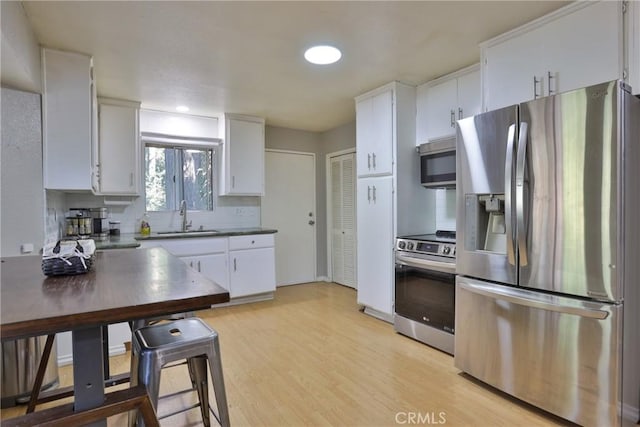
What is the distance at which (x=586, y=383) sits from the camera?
1716 mm

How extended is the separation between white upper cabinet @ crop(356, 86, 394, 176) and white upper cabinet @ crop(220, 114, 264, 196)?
146cm

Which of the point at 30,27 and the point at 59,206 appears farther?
the point at 59,206

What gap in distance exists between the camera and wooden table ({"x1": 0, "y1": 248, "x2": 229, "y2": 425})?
0.83 metres

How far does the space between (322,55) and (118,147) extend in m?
2.41

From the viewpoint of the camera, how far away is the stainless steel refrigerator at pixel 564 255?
1.65 meters

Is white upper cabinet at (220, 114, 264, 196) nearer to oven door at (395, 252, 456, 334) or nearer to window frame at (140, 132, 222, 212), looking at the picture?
window frame at (140, 132, 222, 212)

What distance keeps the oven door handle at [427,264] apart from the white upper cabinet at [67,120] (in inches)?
103

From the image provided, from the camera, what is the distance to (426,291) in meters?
2.85

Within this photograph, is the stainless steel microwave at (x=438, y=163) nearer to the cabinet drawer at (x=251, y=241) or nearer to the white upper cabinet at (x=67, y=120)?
the cabinet drawer at (x=251, y=241)

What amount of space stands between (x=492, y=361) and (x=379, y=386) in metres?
0.72

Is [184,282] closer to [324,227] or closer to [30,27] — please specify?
[30,27]

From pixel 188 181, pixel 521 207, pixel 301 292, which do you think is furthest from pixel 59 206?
pixel 521 207

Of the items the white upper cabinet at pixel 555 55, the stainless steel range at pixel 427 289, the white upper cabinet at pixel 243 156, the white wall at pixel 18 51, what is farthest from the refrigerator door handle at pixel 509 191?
the white upper cabinet at pixel 243 156

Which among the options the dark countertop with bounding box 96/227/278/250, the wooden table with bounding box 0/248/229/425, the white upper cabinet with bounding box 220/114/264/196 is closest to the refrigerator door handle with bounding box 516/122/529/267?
the wooden table with bounding box 0/248/229/425
